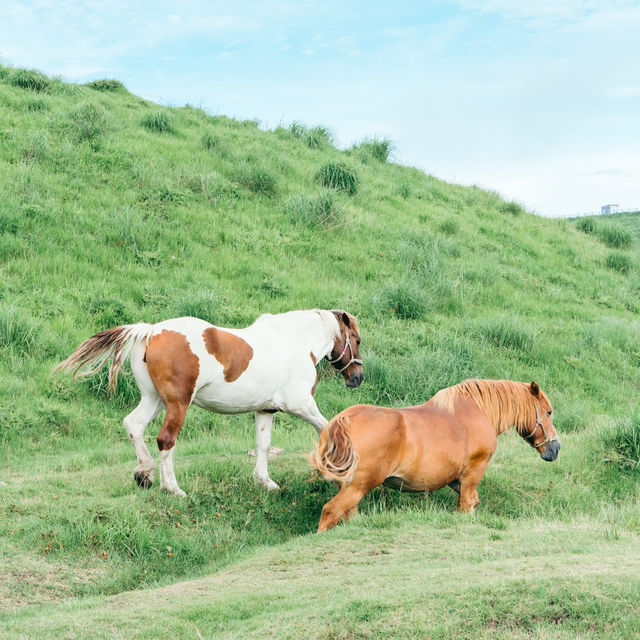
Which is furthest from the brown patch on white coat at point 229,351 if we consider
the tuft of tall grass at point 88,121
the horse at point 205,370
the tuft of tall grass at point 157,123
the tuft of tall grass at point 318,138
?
the tuft of tall grass at point 318,138

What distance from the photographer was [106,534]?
6.80m

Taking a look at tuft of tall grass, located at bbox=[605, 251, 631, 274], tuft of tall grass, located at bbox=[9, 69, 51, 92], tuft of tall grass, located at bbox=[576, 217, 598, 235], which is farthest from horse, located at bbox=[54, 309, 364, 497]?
tuft of tall grass, located at bbox=[576, 217, 598, 235]

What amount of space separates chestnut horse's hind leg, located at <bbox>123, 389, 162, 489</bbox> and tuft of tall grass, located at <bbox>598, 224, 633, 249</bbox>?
62.0 ft

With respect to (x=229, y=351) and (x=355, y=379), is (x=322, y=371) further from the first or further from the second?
(x=229, y=351)

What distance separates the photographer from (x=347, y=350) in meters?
8.91

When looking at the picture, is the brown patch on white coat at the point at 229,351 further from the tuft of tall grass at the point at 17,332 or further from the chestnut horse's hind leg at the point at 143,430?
the tuft of tall grass at the point at 17,332

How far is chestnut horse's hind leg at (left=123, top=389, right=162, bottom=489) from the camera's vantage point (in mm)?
7547

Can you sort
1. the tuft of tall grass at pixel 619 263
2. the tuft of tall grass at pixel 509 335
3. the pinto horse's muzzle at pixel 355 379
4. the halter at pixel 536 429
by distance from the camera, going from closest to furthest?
the halter at pixel 536 429 → the pinto horse's muzzle at pixel 355 379 → the tuft of tall grass at pixel 509 335 → the tuft of tall grass at pixel 619 263

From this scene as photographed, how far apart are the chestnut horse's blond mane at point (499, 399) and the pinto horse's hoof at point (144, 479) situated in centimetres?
276

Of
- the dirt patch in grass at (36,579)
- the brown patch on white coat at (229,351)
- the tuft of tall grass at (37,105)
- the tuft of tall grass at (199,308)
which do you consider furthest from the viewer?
the tuft of tall grass at (37,105)

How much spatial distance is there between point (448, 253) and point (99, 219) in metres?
7.29

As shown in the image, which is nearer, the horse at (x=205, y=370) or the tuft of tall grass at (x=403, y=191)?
the horse at (x=205, y=370)

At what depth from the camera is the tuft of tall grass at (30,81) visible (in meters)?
20.3

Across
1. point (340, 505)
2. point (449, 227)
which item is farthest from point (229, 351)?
point (449, 227)
